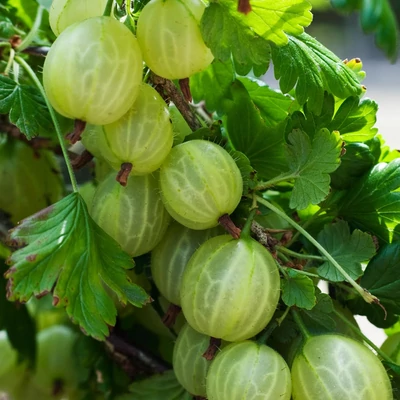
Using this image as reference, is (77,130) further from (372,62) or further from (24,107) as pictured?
(372,62)

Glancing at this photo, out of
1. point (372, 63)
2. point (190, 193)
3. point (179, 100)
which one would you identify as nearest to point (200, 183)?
point (190, 193)

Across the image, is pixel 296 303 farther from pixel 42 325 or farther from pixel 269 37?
pixel 42 325

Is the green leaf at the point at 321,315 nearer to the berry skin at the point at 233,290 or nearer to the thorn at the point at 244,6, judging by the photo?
the berry skin at the point at 233,290

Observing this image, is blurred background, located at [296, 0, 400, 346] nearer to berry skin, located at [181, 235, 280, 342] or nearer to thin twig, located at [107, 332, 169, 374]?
thin twig, located at [107, 332, 169, 374]

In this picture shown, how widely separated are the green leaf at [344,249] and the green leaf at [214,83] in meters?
0.19

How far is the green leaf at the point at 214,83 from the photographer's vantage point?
0.62 metres

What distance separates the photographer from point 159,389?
63 centimetres

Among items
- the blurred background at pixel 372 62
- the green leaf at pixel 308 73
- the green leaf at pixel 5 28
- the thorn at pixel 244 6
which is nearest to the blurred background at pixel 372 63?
the blurred background at pixel 372 62

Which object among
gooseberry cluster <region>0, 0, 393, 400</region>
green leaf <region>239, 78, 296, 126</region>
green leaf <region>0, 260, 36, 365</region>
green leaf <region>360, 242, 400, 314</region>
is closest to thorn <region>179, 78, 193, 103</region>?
gooseberry cluster <region>0, 0, 393, 400</region>

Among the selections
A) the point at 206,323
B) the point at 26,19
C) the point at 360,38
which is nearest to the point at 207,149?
the point at 206,323

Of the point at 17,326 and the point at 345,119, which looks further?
the point at 17,326

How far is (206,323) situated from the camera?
1.58 feet

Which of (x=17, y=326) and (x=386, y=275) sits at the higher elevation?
(x=386, y=275)

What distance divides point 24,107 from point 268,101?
264 millimetres
